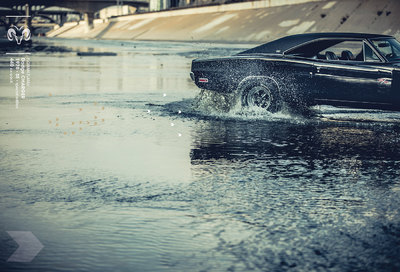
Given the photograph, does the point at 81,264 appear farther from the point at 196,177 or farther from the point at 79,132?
the point at 79,132

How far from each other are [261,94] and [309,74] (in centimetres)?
91

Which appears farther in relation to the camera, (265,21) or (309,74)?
(265,21)

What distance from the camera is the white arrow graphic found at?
442cm

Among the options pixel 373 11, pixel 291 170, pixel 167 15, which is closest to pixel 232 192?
pixel 291 170

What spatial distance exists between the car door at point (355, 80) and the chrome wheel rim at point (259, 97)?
0.84m

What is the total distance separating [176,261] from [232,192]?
2.02 m

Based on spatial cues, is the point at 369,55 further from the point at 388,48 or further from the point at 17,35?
the point at 17,35

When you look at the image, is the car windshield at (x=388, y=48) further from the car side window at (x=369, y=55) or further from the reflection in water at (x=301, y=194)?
the reflection in water at (x=301, y=194)

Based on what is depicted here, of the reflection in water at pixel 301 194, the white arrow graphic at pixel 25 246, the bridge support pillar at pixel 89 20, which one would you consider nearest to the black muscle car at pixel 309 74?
the reflection in water at pixel 301 194

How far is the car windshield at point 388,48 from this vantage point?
1080 centimetres

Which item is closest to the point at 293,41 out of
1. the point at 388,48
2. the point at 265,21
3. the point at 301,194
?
the point at 388,48

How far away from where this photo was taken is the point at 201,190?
6.32 m

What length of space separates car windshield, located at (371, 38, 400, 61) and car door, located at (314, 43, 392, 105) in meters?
0.19

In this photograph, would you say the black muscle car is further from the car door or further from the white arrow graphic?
the white arrow graphic
